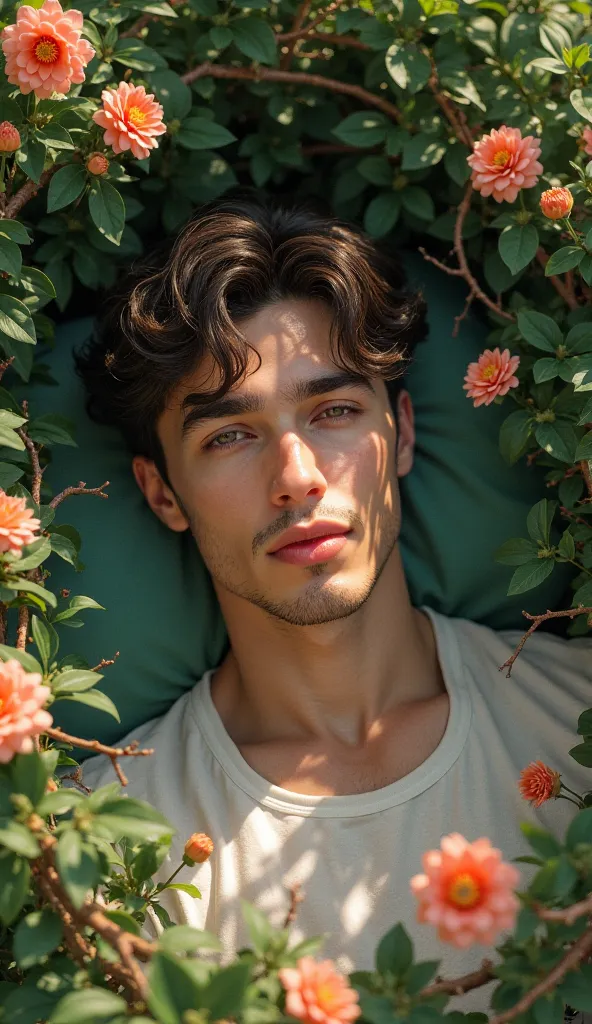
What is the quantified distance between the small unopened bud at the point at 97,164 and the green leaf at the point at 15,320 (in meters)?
0.23

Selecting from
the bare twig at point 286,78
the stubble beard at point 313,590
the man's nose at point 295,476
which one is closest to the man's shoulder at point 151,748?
the stubble beard at point 313,590

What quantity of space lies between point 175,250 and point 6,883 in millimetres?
1127

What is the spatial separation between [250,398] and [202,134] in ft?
1.73

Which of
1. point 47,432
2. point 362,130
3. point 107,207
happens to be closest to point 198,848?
point 47,432

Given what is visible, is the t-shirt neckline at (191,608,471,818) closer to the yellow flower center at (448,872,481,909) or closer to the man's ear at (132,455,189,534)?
the man's ear at (132,455,189,534)

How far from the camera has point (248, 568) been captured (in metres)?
1.73

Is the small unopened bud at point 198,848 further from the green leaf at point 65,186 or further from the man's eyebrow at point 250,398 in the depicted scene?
the green leaf at point 65,186

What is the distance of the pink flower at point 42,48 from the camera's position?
1.41m

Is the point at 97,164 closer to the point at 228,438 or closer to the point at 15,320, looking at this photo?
the point at 15,320

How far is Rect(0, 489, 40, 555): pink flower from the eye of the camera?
124 cm

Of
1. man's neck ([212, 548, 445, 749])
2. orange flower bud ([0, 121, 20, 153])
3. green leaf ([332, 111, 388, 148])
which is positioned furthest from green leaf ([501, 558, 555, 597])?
orange flower bud ([0, 121, 20, 153])

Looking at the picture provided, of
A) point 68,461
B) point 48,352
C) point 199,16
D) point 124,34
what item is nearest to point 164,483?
point 68,461

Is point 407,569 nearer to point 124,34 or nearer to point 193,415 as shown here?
point 193,415

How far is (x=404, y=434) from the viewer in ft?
6.56
